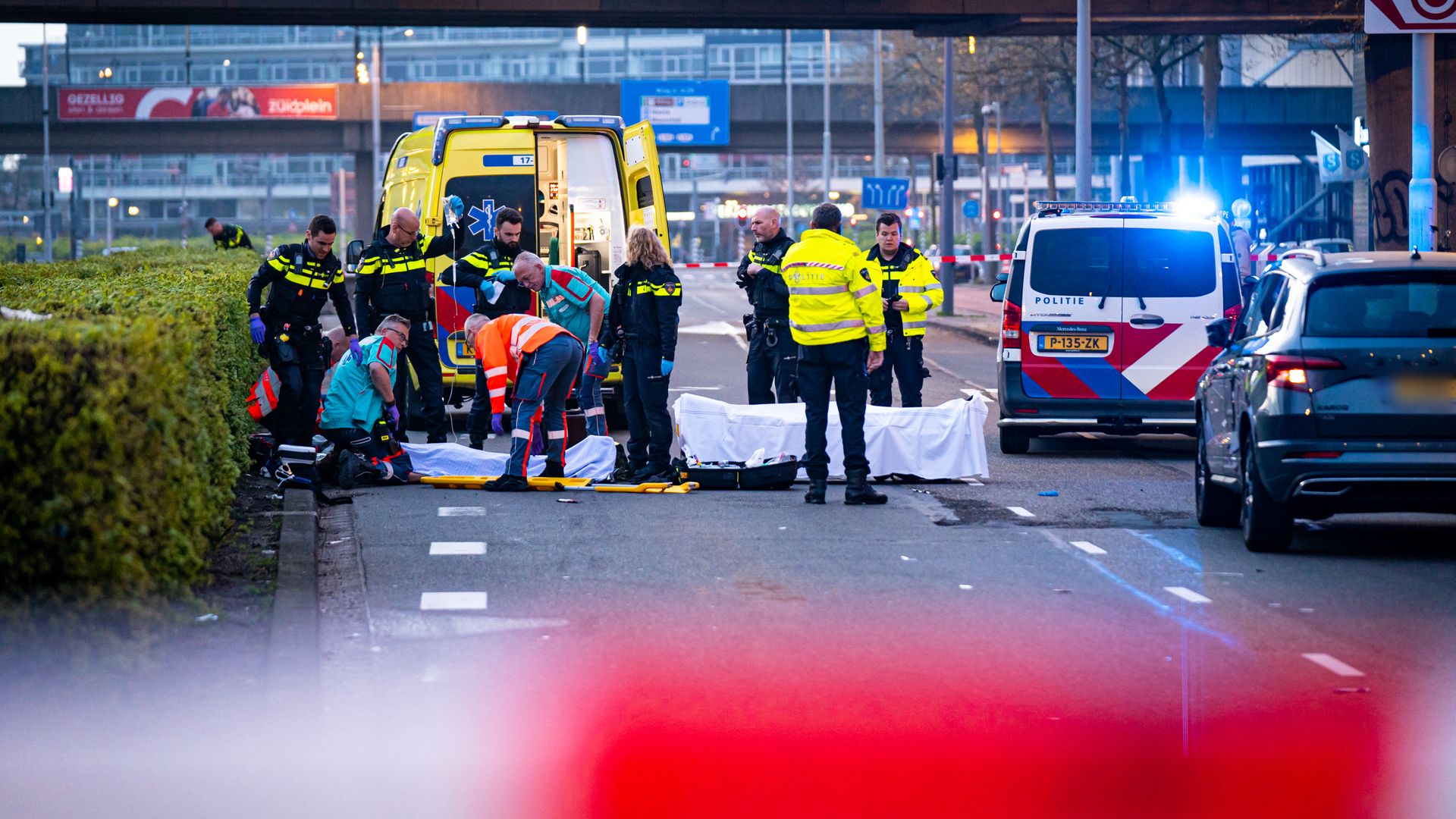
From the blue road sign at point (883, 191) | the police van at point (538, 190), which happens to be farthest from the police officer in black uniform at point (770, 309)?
the blue road sign at point (883, 191)

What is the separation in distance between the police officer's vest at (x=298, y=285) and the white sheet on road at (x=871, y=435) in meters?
2.72

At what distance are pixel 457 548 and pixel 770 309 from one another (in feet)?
15.3

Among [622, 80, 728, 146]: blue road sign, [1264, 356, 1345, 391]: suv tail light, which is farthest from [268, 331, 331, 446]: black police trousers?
[622, 80, 728, 146]: blue road sign

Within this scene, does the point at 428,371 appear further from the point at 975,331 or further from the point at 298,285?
the point at 975,331

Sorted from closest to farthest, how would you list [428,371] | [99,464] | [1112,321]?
[99,464]
[1112,321]
[428,371]

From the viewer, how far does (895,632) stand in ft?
25.3

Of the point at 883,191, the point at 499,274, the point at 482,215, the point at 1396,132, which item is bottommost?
the point at 499,274

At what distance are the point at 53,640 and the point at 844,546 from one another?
4653mm

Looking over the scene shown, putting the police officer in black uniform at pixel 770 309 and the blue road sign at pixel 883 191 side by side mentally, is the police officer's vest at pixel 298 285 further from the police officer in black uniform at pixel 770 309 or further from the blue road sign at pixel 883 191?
the blue road sign at pixel 883 191

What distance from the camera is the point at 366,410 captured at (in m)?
12.6

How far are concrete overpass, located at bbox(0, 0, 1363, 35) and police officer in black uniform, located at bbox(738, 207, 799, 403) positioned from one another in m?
12.0

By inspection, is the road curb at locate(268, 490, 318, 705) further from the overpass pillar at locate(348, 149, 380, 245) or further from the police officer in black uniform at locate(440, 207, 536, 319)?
the overpass pillar at locate(348, 149, 380, 245)

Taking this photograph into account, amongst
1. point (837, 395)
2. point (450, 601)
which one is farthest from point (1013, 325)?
point (450, 601)

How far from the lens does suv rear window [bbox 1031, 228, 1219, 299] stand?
48.3ft
